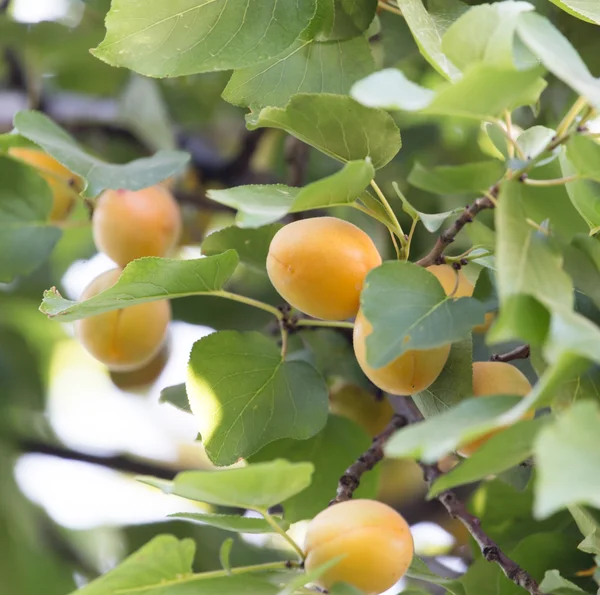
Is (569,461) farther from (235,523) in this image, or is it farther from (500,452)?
(235,523)

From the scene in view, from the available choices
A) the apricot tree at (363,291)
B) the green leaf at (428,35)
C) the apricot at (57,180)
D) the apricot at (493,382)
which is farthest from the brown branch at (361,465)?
the apricot at (57,180)

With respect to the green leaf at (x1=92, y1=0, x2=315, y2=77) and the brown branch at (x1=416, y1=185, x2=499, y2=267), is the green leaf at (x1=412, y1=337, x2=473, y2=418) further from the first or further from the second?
the green leaf at (x1=92, y1=0, x2=315, y2=77)

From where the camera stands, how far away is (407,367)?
519 mm

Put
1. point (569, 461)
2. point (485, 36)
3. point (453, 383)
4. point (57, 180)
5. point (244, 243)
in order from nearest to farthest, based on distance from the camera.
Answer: point (569, 461) < point (485, 36) < point (453, 383) < point (244, 243) < point (57, 180)

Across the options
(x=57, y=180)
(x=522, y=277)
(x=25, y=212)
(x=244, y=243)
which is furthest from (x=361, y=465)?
(x=57, y=180)

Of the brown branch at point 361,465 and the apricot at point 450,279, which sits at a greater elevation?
the apricot at point 450,279

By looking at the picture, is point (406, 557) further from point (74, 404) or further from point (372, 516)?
point (74, 404)

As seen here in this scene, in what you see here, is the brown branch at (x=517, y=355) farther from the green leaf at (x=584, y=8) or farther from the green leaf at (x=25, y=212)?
the green leaf at (x=25, y=212)

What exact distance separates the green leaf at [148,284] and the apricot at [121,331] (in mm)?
207

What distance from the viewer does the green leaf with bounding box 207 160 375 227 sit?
448mm

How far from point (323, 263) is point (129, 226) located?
1.24 feet

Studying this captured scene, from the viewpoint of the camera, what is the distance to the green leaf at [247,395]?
24.2 inches

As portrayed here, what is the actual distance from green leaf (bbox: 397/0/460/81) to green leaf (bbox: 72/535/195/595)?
0.33 metres

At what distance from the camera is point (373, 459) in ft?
2.32
